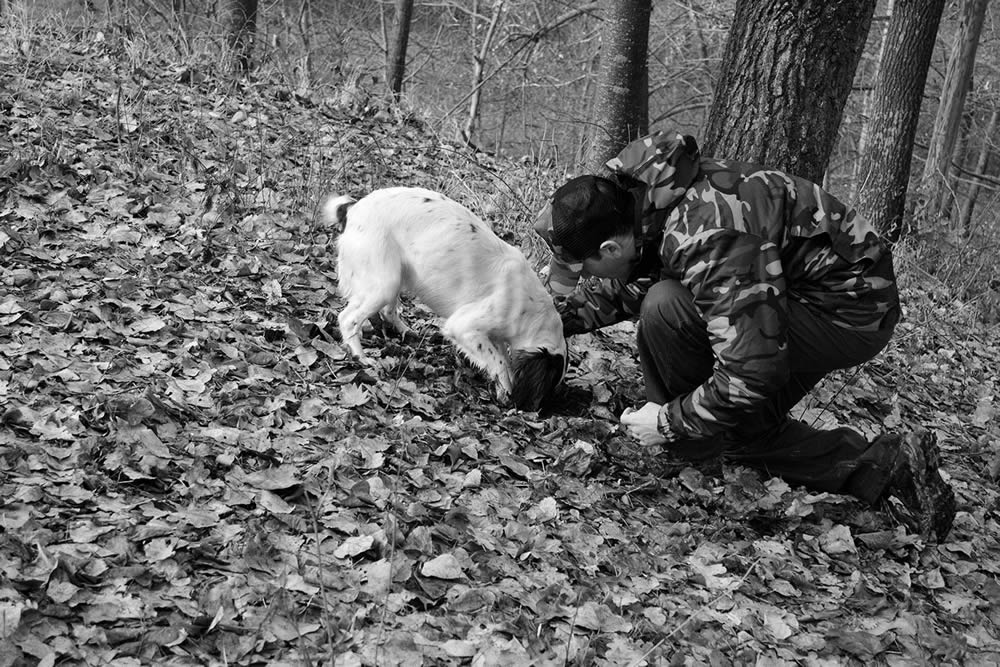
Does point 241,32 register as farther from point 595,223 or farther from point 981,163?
point 981,163

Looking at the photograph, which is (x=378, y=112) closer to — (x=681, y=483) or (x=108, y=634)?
(x=681, y=483)

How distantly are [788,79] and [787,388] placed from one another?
172 cm

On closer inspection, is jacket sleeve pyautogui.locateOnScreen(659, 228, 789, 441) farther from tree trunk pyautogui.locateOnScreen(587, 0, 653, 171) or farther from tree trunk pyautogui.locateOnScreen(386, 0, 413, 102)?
tree trunk pyautogui.locateOnScreen(386, 0, 413, 102)

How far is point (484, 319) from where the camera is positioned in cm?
416

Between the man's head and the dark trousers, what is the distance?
1.24ft

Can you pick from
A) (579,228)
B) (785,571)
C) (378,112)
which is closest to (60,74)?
(378,112)

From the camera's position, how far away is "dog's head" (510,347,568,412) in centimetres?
394

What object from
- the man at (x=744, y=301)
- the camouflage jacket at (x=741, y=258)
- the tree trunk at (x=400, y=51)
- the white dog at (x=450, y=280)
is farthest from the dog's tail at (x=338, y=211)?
the tree trunk at (x=400, y=51)

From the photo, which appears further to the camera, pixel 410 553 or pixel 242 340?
pixel 242 340

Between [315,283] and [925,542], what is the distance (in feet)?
10.7

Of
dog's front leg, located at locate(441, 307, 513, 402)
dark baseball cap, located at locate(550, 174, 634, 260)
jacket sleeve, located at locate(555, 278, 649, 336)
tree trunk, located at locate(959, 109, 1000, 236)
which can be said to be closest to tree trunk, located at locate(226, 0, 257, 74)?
dog's front leg, located at locate(441, 307, 513, 402)

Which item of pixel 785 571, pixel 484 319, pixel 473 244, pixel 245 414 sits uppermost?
pixel 473 244

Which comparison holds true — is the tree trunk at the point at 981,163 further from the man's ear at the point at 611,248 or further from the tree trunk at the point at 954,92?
the man's ear at the point at 611,248

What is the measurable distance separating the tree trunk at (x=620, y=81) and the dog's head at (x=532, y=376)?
3235 millimetres
